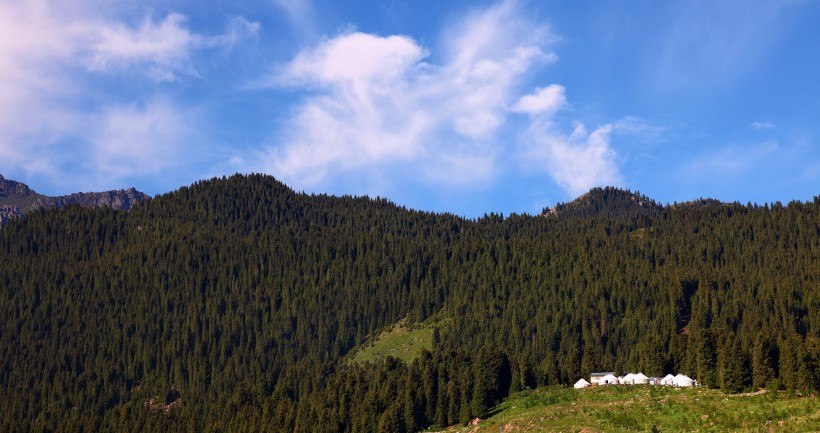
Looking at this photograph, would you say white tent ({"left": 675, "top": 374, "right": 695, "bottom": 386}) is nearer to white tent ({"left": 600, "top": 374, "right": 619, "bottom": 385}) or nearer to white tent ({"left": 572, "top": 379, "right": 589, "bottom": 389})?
white tent ({"left": 600, "top": 374, "right": 619, "bottom": 385})

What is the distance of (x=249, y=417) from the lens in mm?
182125

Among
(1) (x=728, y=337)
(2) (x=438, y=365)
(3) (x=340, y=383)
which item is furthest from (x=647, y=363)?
(3) (x=340, y=383)

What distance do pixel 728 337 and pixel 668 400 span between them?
2381 cm

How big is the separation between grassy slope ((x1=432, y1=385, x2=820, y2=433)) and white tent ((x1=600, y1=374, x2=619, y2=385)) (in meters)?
11.6

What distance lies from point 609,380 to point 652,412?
4316cm

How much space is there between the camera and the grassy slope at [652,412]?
10425 cm

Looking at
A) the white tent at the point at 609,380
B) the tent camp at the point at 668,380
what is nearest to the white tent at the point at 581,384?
the white tent at the point at 609,380

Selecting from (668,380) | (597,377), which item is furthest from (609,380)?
(668,380)

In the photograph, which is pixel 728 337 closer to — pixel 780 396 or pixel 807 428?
pixel 780 396

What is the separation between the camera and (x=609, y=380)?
160000mm

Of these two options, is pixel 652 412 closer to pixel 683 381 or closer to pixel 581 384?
pixel 683 381

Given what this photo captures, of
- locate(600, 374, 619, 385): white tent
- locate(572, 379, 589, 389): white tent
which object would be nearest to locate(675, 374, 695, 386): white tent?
locate(600, 374, 619, 385): white tent

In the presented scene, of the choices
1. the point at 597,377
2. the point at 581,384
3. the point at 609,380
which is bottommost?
the point at 581,384

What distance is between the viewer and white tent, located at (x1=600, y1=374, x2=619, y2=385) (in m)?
158
